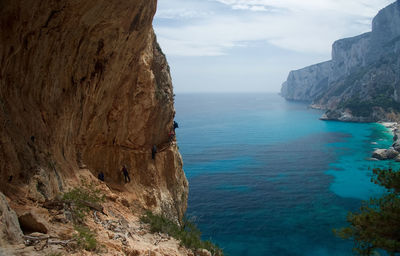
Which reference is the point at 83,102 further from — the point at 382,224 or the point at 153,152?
the point at 382,224

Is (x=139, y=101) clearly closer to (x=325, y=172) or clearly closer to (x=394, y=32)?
(x=325, y=172)

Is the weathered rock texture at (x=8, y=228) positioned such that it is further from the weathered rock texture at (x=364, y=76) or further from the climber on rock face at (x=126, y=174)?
the weathered rock texture at (x=364, y=76)

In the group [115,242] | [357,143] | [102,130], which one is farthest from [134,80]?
[357,143]

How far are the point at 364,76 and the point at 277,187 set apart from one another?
102 metres

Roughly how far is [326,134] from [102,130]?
222 feet

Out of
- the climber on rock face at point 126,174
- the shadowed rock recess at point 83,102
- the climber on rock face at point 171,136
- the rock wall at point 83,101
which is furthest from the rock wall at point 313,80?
the climber on rock face at point 126,174

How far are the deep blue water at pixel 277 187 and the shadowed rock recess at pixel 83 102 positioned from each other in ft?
29.3

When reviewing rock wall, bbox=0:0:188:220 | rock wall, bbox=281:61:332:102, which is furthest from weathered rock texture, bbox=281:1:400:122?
rock wall, bbox=0:0:188:220

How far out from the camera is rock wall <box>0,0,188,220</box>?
30.3ft

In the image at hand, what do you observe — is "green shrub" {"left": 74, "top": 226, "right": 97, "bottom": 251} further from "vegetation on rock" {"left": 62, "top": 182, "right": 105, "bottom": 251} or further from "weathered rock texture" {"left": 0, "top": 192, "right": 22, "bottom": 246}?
"weathered rock texture" {"left": 0, "top": 192, "right": 22, "bottom": 246}

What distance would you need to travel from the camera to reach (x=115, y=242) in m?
8.31

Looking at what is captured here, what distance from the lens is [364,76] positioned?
389ft

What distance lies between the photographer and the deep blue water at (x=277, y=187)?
24.8 meters

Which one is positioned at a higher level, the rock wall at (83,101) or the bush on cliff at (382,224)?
the rock wall at (83,101)
